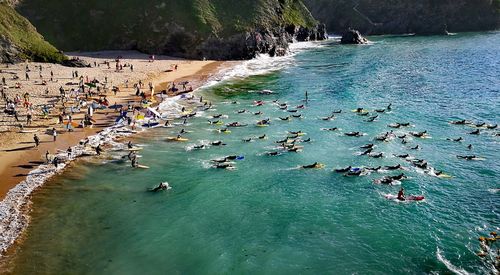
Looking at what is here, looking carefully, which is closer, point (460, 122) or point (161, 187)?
point (161, 187)

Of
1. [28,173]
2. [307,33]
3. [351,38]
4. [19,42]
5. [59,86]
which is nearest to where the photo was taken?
[28,173]

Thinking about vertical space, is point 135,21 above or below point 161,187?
above

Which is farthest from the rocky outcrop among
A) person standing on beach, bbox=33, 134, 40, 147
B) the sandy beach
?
person standing on beach, bbox=33, 134, 40, 147

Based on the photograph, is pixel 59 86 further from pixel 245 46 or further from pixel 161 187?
pixel 245 46

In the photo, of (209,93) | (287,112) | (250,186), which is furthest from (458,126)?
(209,93)

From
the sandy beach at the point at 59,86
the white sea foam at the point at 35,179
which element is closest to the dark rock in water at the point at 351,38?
the sandy beach at the point at 59,86

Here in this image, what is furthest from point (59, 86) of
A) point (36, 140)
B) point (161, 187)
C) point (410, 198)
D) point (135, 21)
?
point (410, 198)

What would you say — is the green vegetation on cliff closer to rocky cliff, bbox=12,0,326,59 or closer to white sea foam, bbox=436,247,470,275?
rocky cliff, bbox=12,0,326,59
